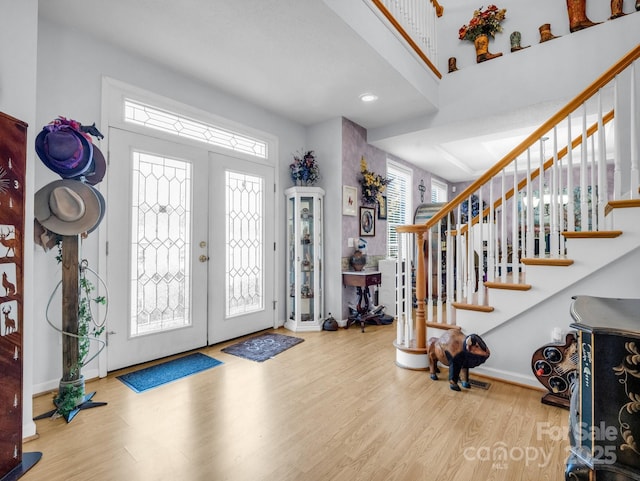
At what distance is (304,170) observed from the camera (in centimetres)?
421

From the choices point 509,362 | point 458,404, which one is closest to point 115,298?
point 458,404

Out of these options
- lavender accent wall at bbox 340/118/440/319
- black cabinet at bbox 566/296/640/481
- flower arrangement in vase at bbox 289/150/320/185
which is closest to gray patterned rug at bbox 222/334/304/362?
lavender accent wall at bbox 340/118/440/319

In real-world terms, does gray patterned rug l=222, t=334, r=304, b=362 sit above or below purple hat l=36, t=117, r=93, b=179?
below

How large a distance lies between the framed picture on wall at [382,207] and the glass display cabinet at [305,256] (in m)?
1.24

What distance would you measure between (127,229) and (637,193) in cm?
388

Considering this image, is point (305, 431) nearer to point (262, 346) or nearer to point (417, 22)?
point (262, 346)

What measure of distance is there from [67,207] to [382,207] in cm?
409

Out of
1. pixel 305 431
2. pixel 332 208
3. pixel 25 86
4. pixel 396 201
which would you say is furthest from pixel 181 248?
pixel 396 201

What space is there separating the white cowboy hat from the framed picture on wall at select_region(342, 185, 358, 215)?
2826 millimetres

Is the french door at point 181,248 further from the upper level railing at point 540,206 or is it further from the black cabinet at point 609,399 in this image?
the black cabinet at point 609,399

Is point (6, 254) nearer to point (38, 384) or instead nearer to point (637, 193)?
point (38, 384)

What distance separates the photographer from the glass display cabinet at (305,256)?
4.17 metres

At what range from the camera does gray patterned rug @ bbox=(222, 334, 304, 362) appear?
3184mm

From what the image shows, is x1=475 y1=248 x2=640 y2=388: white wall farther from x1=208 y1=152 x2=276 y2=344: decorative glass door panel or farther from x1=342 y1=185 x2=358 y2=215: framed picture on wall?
x1=208 y1=152 x2=276 y2=344: decorative glass door panel
